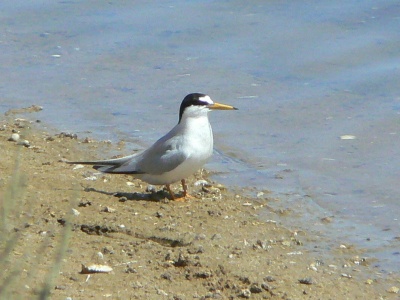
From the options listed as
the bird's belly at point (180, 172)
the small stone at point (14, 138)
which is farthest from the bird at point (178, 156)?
the small stone at point (14, 138)

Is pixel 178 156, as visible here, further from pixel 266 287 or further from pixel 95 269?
pixel 266 287

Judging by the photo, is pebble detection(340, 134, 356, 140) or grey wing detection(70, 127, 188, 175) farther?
pebble detection(340, 134, 356, 140)

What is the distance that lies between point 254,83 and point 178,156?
3051 millimetres

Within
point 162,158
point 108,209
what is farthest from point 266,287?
point 162,158

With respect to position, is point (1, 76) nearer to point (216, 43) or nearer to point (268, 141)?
point (216, 43)

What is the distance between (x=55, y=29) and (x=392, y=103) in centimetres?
490

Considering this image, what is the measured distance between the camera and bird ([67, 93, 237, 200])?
7250mm

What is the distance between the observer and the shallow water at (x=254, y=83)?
7.86m

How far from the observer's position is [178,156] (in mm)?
7254

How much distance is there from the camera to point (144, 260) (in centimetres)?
583

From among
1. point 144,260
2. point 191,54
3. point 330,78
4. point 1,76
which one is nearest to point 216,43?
point 191,54

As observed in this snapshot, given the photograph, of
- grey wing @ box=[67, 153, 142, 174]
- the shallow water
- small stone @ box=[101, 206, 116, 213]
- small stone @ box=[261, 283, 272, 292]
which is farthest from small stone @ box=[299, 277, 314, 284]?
grey wing @ box=[67, 153, 142, 174]

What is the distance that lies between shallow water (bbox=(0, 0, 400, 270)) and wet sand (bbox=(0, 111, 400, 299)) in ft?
1.40

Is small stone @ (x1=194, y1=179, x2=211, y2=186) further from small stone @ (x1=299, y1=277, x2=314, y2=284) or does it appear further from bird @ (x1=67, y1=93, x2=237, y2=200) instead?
small stone @ (x1=299, y1=277, x2=314, y2=284)
